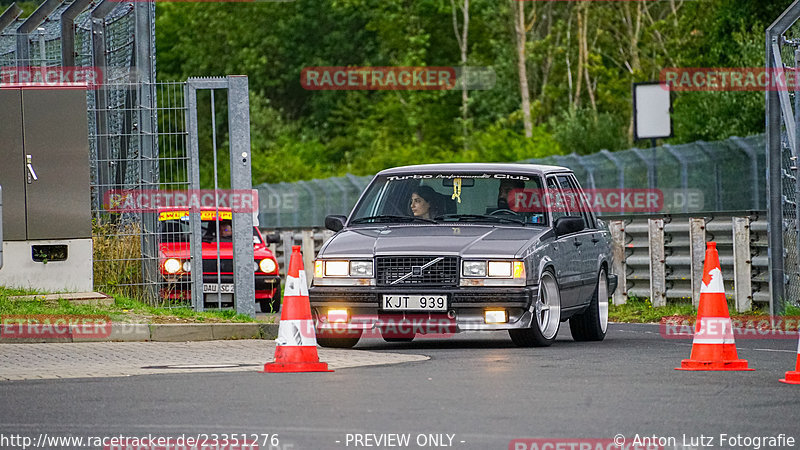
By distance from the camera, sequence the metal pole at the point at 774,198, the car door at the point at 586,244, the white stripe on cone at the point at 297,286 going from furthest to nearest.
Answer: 1. the metal pole at the point at 774,198
2. the car door at the point at 586,244
3. the white stripe on cone at the point at 297,286

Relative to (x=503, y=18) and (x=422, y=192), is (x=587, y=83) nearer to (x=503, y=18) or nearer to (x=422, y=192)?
(x=503, y=18)

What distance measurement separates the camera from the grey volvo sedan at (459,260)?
13.8 meters

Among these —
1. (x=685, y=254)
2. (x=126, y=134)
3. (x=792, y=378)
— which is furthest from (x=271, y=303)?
(x=792, y=378)

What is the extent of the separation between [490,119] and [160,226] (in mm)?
52778

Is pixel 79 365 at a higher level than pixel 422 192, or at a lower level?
lower

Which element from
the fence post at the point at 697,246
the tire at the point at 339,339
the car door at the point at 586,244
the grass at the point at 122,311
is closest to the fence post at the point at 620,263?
the fence post at the point at 697,246

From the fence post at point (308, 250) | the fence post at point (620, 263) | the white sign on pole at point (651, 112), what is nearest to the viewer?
the fence post at point (620, 263)

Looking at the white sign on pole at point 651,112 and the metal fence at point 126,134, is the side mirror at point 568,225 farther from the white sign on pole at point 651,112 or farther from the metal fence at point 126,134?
the white sign on pole at point 651,112

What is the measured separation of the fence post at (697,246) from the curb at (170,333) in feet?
23.3

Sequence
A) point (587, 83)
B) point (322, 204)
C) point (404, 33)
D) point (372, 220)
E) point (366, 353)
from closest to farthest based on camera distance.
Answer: point (366, 353) < point (372, 220) < point (322, 204) < point (587, 83) < point (404, 33)

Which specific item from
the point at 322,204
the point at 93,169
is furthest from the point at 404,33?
the point at 93,169

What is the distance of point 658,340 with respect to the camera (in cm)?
1555

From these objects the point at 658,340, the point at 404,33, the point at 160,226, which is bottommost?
the point at 658,340

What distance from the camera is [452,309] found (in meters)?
13.8
